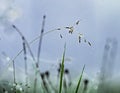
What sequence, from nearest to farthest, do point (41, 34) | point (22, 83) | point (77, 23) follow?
1. point (77, 23)
2. point (22, 83)
3. point (41, 34)

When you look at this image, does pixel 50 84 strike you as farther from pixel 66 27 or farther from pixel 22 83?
pixel 66 27

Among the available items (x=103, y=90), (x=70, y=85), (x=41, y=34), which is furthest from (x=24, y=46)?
(x=103, y=90)

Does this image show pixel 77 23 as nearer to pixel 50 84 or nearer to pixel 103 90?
pixel 50 84

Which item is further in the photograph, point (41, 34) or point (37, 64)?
point (41, 34)

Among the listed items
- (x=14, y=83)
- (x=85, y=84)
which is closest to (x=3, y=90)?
(x=14, y=83)

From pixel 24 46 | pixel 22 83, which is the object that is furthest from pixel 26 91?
pixel 24 46

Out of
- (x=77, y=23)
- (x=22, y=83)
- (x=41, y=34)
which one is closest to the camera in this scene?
(x=77, y=23)

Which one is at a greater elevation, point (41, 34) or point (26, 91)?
point (41, 34)

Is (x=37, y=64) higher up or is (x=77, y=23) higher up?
(x=77, y=23)

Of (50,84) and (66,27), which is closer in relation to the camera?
(66,27)
